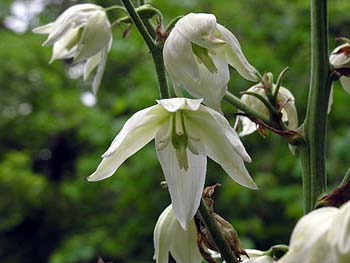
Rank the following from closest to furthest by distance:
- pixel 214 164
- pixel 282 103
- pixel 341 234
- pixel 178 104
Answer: pixel 341 234
pixel 178 104
pixel 282 103
pixel 214 164

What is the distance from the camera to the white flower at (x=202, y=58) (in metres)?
0.64

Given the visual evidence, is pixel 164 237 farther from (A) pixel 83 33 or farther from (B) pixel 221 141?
(A) pixel 83 33

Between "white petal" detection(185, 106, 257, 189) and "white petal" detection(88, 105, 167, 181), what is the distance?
0.11ft

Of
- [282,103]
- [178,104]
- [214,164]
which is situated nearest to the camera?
[178,104]

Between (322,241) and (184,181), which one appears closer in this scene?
(322,241)

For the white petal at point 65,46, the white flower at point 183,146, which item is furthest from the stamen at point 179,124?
the white petal at point 65,46

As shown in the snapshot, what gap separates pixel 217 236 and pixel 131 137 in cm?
13

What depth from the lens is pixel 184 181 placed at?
664 millimetres

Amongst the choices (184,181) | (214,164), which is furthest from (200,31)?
(214,164)

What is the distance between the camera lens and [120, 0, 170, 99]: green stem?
65cm

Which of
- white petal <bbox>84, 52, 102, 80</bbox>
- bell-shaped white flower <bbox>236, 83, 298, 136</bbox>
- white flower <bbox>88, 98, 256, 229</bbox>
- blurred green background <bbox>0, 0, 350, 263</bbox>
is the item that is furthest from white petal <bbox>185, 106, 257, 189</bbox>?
blurred green background <bbox>0, 0, 350, 263</bbox>

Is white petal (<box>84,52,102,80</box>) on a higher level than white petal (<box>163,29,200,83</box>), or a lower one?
lower

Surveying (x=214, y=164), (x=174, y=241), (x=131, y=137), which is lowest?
(x=214, y=164)

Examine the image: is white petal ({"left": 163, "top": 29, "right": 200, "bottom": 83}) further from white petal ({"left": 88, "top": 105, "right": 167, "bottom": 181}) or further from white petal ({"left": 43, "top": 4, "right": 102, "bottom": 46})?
white petal ({"left": 43, "top": 4, "right": 102, "bottom": 46})
